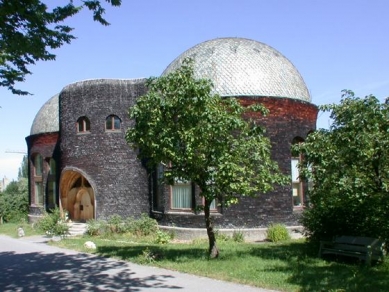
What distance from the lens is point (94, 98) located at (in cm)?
2141

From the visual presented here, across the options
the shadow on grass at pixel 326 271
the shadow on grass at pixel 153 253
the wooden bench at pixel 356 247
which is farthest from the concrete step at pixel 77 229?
the wooden bench at pixel 356 247

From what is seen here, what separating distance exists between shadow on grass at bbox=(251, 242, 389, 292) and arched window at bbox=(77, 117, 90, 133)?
445 inches

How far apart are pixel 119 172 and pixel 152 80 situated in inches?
367

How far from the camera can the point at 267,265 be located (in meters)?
11.4

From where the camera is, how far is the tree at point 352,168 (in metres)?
10.7

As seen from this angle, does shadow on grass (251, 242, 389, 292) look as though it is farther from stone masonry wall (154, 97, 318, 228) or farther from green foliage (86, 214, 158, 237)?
green foliage (86, 214, 158, 237)

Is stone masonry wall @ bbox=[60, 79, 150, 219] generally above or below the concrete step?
above

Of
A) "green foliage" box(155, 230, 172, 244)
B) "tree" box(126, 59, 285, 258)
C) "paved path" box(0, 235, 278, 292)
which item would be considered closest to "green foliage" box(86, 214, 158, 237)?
"green foliage" box(155, 230, 172, 244)

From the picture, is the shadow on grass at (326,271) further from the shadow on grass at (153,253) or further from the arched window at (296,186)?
the arched window at (296,186)

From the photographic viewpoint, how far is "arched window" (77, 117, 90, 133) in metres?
21.8

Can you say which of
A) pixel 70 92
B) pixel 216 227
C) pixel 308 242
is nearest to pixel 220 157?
pixel 308 242

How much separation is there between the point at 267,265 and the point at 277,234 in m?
5.46

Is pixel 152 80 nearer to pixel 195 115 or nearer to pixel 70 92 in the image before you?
pixel 195 115

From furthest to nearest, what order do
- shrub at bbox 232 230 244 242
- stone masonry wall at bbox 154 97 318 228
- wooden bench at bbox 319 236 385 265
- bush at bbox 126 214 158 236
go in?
bush at bbox 126 214 158 236 → stone masonry wall at bbox 154 97 318 228 → shrub at bbox 232 230 244 242 → wooden bench at bbox 319 236 385 265
